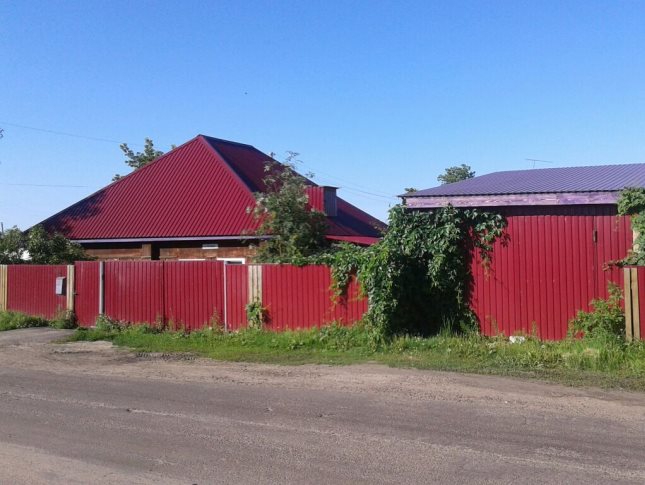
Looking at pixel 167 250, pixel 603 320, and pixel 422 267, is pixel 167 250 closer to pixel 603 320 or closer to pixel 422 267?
pixel 422 267

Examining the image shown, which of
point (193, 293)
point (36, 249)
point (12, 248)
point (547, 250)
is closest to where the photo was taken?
point (547, 250)

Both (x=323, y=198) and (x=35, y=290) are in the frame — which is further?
(x=323, y=198)

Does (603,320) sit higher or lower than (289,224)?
lower

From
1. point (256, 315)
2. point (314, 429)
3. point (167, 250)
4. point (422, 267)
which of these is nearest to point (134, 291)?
point (256, 315)

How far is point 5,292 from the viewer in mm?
20922

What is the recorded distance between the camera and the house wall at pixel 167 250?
22.6 metres

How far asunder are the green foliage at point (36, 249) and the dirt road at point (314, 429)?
35.4 feet

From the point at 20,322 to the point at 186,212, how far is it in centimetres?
724

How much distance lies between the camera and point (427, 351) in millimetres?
12703

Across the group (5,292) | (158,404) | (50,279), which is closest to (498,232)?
(158,404)

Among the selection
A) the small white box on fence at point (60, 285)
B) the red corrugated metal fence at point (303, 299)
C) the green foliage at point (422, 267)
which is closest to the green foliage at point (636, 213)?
the green foliage at point (422, 267)

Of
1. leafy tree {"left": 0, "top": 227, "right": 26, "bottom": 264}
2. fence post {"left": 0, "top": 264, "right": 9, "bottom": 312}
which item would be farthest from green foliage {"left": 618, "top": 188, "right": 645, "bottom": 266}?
leafy tree {"left": 0, "top": 227, "right": 26, "bottom": 264}

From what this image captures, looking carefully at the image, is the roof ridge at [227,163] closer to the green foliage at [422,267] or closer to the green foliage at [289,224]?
the green foliage at [289,224]

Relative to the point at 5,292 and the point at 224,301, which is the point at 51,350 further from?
the point at 5,292
